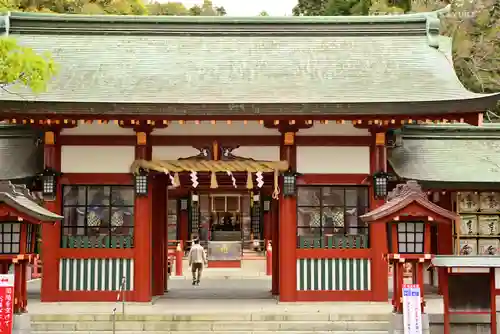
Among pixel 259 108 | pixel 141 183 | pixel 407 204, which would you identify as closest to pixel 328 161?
pixel 259 108

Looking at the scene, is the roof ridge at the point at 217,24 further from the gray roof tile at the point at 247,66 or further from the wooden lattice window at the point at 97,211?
the wooden lattice window at the point at 97,211

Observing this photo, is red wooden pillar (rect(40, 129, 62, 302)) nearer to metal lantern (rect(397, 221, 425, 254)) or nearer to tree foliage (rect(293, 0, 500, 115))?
metal lantern (rect(397, 221, 425, 254))

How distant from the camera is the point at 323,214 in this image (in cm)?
1653

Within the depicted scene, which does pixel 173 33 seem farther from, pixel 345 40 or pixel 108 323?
pixel 108 323

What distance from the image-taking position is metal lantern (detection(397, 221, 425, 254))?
13.7m

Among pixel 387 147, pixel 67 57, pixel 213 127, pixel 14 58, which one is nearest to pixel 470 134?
pixel 387 147

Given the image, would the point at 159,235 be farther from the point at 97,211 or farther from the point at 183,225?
the point at 183,225

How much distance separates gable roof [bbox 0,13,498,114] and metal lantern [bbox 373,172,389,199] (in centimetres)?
164

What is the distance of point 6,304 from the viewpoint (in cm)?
1260

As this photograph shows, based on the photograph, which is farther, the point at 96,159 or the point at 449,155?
the point at 449,155

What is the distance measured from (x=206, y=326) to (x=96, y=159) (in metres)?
4.76

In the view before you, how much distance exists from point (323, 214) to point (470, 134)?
4.91 m

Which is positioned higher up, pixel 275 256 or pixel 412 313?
pixel 275 256

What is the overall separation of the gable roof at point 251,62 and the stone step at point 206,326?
4248mm
